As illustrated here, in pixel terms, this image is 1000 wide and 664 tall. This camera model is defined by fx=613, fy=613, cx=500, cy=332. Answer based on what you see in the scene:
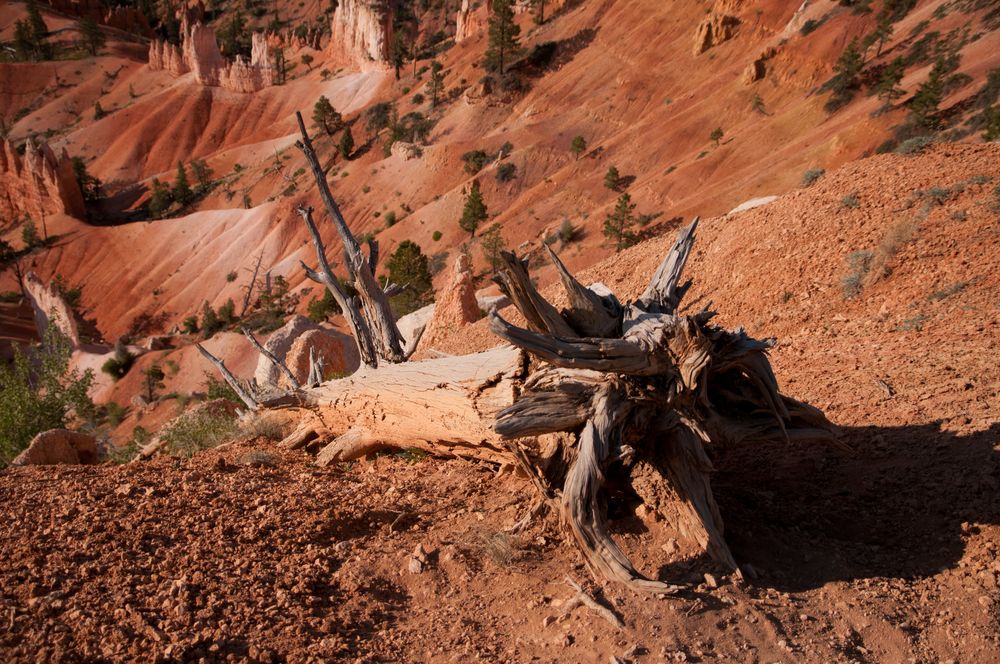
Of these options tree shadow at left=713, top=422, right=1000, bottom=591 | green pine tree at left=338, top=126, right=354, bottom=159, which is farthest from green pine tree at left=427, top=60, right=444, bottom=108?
tree shadow at left=713, top=422, right=1000, bottom=591

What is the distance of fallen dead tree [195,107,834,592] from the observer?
162 inches

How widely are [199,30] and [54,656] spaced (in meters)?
93.5

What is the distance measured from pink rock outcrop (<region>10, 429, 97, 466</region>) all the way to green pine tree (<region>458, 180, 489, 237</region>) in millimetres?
35610

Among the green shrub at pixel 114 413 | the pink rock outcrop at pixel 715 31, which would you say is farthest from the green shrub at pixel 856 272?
the pink rock outcrop at pixel 715 31

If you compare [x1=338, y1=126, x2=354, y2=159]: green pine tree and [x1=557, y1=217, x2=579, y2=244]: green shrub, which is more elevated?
[x1=338, y1=126, x2=354, y2=159]: green pine tree

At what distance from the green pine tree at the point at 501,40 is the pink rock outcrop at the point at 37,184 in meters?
42.5

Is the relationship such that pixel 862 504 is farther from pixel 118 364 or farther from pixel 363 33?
pixel 363 33

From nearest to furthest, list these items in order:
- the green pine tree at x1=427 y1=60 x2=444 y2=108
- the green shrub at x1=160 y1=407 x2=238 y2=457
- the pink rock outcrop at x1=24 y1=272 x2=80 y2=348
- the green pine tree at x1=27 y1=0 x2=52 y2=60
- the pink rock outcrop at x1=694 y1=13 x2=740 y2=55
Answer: the green shrub at x1=160 y1=407 x2=238 y2=457 < the pink rock outcrop at x1=24 y1=272 x2=80 y2=348 < the pink rock outcrop at x1=694 y1=13 x2=740 y2=55 < the green pine tree at x1=427 y1=60 x2=444 y2=108 < the green pine tree at x1=27 y1=0 x2=52 y2=60

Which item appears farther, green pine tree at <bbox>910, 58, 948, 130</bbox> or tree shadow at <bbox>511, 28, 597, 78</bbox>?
tree shadow at <bbox>511, 28, 597, 78</bbox>

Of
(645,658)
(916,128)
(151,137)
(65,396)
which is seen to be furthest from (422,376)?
(151,137)

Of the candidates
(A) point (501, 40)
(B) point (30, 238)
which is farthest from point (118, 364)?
(A) point (501, 40)

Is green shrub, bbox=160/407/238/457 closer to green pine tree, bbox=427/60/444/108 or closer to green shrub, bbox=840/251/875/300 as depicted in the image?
green shrub, bbox=840/251/875/300

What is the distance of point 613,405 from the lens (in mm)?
4340

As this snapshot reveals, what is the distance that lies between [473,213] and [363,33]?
4528cm
